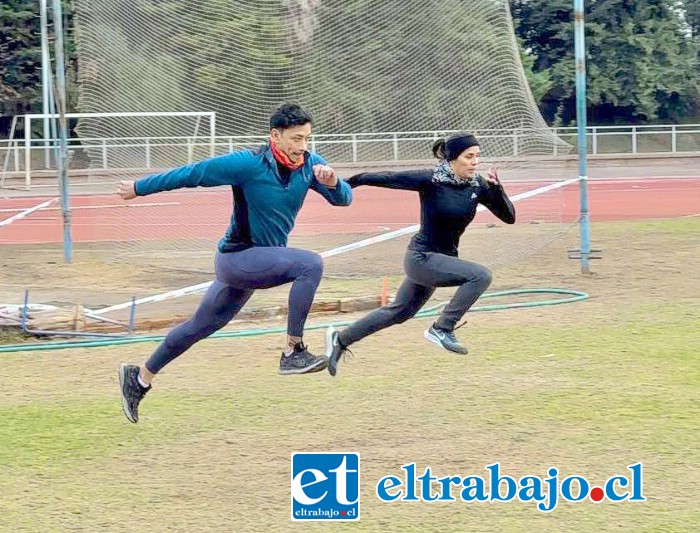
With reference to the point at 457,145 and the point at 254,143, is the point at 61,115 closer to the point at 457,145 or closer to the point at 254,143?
the point at 254,143

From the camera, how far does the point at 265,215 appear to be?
718 cm

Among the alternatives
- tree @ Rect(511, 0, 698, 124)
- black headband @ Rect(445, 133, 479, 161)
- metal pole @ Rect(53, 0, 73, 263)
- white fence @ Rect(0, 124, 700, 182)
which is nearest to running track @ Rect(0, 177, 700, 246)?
white fence @ Rect(0, 124, 700, 182)

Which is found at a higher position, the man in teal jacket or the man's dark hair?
the man's dark hair

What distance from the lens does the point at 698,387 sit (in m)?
8.48

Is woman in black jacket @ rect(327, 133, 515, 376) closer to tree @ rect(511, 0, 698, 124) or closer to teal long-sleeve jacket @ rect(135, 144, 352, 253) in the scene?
teal long-sleeve jacket @ rect(135, 144, 352, 253)

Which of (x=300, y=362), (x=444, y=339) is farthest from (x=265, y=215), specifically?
(x=444, y=339)

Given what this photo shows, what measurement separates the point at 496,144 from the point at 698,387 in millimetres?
6995

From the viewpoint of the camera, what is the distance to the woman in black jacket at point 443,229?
316 inches

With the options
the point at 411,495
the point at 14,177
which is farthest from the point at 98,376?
the point at 14,177

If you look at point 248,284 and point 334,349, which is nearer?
point 248,284

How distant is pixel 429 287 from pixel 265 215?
4.99ft

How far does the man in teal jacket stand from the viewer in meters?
7.06

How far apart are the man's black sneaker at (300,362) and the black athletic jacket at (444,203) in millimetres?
1204

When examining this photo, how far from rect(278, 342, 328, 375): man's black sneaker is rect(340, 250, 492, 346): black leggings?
3.31ft
